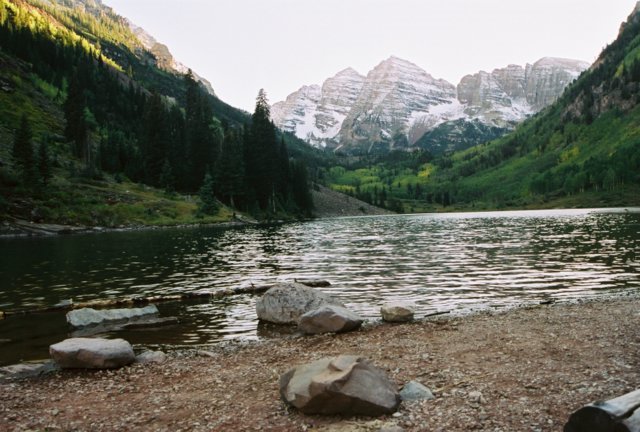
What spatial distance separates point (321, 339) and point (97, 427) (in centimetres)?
1088

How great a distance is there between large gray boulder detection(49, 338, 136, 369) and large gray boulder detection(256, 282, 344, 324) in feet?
29.9

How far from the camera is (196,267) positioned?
155ft

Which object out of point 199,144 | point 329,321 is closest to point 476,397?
point 329,321

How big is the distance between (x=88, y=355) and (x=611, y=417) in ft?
57.1

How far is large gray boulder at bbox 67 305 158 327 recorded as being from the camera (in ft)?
83.6

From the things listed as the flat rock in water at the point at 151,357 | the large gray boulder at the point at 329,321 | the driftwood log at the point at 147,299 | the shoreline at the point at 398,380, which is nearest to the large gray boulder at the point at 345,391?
the shoreline at the point at 398,380

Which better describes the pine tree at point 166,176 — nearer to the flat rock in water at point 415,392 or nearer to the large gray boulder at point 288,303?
the large gray boulder at point 288,303

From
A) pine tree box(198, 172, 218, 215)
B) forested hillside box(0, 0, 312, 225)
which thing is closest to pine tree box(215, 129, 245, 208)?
forested hillside box(0, 0, 312, 225)

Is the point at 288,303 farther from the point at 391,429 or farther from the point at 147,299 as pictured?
the point at 391,429

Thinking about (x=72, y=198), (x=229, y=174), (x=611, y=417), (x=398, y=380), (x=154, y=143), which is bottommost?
(x=398, y=380)

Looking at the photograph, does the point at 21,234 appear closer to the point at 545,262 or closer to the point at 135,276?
the point at 135,276

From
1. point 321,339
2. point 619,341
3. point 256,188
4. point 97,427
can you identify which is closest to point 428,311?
point 321,339

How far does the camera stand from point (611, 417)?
7.96m

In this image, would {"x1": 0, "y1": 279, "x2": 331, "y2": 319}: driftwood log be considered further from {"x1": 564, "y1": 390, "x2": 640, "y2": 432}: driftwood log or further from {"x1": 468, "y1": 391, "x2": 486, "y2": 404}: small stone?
{"x1": 564, "y1": 390, "x2": 640, "y2": 432}: driftwood log
